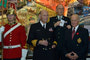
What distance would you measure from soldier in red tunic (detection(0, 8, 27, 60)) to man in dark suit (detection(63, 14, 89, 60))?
653mm

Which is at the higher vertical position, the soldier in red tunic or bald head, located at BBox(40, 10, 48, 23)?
bald head, located at BBox(40, 10, 48, 23)

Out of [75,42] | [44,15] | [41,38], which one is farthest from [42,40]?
[75,42]

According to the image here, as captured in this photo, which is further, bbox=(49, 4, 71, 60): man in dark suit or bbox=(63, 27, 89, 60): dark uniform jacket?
bbox=(49, 4, 71, 60): man in dark suit

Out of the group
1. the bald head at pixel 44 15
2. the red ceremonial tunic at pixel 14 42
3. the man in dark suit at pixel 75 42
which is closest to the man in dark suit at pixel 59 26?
the man in dark suit at pixel 75 42

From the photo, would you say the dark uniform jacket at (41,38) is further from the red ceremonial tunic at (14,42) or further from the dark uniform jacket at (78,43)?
the dark uniform jacket at (78,43)

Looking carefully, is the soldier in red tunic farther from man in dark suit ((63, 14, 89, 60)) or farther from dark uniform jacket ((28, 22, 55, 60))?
man in dark suit ((63, 14, 89, 60))

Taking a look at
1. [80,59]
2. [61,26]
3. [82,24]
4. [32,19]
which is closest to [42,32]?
[61,26]

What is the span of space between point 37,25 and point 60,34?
50 centimetres

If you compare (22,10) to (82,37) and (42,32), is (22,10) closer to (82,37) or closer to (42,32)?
(42,32)

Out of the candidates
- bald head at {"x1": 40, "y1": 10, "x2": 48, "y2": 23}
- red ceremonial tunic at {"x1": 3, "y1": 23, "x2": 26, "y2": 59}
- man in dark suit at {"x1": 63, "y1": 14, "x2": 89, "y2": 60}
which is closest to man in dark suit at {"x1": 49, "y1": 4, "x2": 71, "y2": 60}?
man in dark suit at {"x1": 63, "y1": 14, "x2": 89, "y2": 60}

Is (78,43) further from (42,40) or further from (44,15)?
(44,15)

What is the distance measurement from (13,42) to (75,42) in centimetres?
92

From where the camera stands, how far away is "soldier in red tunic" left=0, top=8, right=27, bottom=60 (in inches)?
96.7

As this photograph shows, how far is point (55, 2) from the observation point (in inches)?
146
